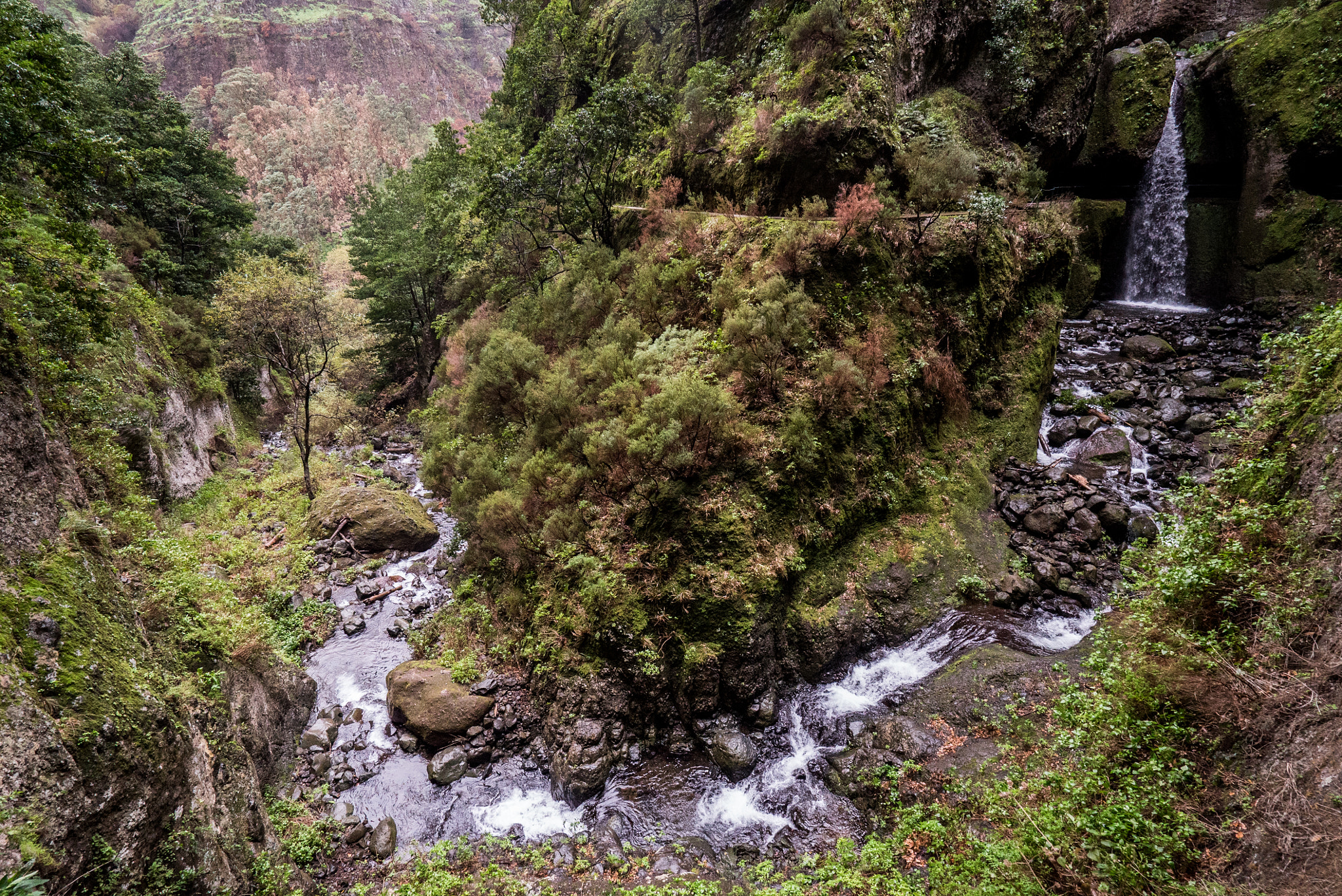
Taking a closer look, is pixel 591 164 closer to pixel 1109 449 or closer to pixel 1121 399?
pixel 1109 449

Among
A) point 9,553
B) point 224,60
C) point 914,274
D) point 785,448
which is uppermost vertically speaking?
point 224,60

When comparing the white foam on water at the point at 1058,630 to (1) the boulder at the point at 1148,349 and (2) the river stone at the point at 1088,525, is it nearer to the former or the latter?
(2) the river stone at the point at 1088,525

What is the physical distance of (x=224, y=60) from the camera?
2650 inches

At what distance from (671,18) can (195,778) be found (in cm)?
2364

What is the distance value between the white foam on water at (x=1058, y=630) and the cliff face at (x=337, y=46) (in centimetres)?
7063

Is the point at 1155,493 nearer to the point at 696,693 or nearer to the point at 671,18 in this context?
the point at 696,693

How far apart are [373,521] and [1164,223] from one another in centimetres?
3083

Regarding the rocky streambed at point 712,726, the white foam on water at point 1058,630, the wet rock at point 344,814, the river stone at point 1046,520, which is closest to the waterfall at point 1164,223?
the rocky streambed at point 712,726

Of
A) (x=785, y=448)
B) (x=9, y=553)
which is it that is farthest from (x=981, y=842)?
(x=9, y=553)

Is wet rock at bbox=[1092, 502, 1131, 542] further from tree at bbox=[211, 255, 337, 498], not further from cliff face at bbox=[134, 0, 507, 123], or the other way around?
cliff face at bbox=[134, 0, 507, 123]

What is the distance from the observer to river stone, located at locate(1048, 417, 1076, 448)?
13336 mm

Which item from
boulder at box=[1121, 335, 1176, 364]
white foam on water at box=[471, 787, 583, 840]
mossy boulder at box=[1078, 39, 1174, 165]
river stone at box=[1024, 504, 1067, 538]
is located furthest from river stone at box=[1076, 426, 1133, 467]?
white foam on water at box=[471, 787, 583, 840]

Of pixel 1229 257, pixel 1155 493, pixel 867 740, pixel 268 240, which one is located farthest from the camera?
pixel 268 240

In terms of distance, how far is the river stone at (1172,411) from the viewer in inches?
520
